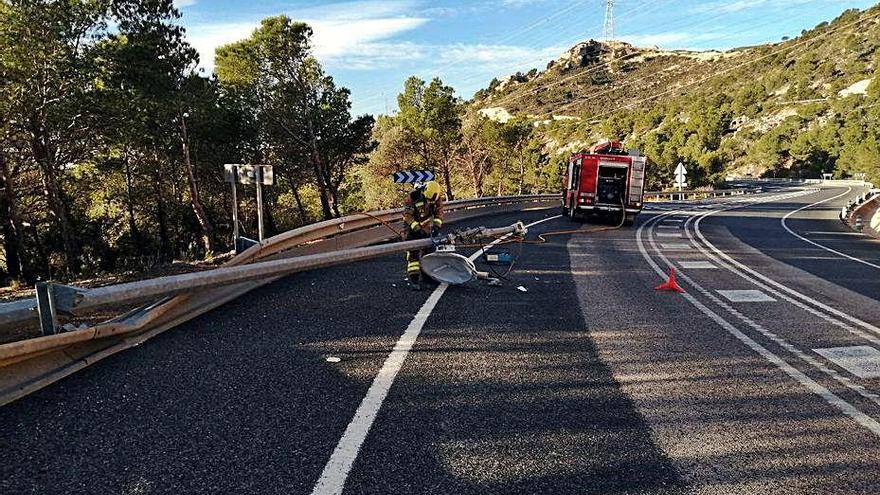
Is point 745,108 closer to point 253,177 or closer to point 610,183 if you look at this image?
point 610,183

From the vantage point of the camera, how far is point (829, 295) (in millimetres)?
8297

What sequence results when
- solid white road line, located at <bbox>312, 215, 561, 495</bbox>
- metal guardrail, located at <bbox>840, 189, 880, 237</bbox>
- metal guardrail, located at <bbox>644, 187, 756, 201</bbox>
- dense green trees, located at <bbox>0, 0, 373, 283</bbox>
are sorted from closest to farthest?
solid white road line, located at <bbox>312, 215, 561, 495</bbox>, dense green trees, located at <bbox>0, 0, 373, 283</bbox>, metal guardrail, located at <bbox>840, 189, 880, 237</bbox>, metal guardrail, located at <bbox>644, 187, 756, 201</bbox>

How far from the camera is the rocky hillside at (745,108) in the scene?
7691 centimetres

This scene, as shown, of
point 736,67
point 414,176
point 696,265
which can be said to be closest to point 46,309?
point 414,176

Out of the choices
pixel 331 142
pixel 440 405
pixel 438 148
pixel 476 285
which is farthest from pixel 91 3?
pixel 438 148

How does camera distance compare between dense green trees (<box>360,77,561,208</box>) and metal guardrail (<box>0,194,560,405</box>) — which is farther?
dense green trees (<box>360,77,561,208</box>)

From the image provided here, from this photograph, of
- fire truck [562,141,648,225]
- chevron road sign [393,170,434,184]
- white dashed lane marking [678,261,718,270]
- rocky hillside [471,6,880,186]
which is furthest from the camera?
rocky hillside [471,6,880,186]

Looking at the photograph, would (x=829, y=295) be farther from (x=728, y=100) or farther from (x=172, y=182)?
(x=728, y=100)

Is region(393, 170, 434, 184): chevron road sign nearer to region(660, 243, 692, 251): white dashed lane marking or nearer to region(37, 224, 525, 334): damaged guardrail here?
region(37, 224, 525, 334): damaged guardrail

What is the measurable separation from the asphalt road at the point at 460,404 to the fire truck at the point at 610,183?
13.1 m

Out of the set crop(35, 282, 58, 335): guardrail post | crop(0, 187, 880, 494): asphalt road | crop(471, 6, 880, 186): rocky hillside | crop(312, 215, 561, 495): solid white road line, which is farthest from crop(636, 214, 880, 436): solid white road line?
crop(471, 6, 880, 186): rocky hillside

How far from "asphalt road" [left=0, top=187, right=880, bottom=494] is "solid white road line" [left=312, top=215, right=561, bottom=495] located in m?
0.02

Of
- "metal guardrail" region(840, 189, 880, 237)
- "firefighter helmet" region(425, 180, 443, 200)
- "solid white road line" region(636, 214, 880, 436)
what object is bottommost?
"metal guardrail" region(840, 189, 880, 237)

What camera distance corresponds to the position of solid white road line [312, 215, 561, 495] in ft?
8.54
